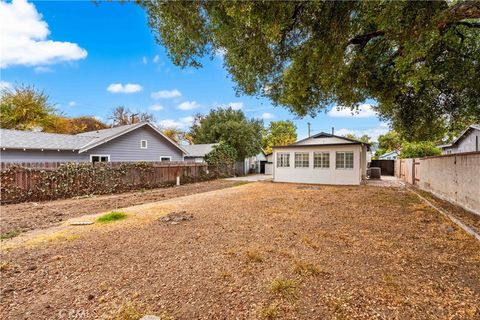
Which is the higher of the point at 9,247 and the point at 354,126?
the point at 354,126

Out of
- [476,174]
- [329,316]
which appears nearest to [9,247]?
[329,316]

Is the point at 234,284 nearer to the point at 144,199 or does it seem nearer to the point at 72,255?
the point at 72,255

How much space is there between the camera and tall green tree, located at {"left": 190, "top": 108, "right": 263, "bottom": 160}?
83.5 feet

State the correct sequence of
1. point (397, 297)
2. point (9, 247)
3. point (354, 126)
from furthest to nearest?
point (354, 126) → point (9, 247) → point (397, 297)

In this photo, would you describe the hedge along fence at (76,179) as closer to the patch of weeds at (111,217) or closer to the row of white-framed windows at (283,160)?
the patch of weeds at (111,217)

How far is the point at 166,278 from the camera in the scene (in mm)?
3289

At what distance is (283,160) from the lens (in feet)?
57.4

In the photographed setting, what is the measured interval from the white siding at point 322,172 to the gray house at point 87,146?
8.72 meters

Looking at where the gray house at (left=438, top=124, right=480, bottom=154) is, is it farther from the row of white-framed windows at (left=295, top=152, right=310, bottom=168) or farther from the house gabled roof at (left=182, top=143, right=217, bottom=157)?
the house gabled roof at (left=182, top=143, right=217, bottom=157)

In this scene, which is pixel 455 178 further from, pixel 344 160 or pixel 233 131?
pixel 233 131

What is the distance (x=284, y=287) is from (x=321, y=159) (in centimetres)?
1395

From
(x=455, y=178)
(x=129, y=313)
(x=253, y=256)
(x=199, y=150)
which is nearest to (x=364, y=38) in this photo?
(x=455, y=178)

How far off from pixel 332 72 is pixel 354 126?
4862cm

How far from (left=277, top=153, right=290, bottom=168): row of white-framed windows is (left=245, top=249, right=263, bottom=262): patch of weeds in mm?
13542
